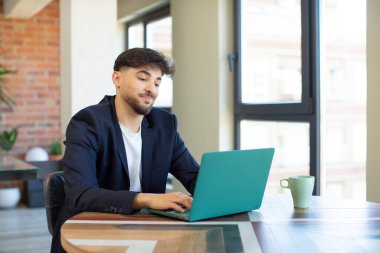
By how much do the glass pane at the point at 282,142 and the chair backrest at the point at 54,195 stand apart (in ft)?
6.87

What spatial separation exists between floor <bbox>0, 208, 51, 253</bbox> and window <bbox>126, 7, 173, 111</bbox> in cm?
169

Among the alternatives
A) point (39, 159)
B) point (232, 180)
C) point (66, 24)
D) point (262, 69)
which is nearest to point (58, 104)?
point (39, 159)

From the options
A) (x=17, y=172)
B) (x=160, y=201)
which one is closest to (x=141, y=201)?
(x=160, y=201)

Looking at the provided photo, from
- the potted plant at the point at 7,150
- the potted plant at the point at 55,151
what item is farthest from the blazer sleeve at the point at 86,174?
the potted plant at the point at 55,151

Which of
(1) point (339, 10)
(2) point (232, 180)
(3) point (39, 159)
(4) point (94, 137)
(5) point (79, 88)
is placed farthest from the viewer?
(3) point (39, 159)

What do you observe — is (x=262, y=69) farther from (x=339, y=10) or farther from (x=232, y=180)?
(x=232, y=180)

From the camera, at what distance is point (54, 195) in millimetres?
2006

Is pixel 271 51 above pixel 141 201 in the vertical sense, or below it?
above

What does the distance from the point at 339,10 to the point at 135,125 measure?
1910 millimetres

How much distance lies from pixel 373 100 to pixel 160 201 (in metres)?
1.76

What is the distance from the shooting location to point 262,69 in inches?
165

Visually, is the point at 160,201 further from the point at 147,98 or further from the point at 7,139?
the point at 7,139

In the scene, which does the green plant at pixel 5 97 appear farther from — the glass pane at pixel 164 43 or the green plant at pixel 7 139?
the glass pane at pixel 164 43

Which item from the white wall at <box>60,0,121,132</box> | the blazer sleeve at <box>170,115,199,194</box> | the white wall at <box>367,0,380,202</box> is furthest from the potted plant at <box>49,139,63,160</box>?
the blazer sleeve at <box>170,115,199,194</box>
